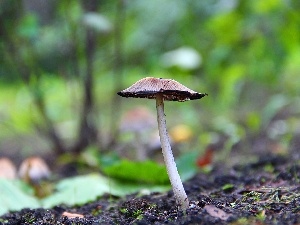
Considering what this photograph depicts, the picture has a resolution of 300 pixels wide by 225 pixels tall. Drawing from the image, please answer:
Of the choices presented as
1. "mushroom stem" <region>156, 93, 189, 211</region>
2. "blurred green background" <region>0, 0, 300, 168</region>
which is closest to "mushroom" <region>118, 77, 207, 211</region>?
"mushroom stem" <region>156, 93, 189, 211</region>

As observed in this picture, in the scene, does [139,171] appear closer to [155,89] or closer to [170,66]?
[155,89]

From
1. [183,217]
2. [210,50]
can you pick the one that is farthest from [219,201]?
[210,50]

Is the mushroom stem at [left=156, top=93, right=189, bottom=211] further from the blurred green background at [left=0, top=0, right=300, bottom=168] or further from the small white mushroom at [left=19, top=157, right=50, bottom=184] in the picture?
the small white mushroom at [left=19, top=157, right=50, bottom=184]

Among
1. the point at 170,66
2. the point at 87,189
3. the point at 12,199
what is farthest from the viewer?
the point at 170,66

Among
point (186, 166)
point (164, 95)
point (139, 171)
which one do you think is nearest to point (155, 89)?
point (164, 95)

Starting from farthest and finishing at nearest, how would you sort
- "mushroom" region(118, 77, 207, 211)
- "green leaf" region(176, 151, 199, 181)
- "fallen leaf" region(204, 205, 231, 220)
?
"green leaf" region(176, 151, 199, 181) → "mushroom" region(118, 77, 207, 211) → "fallen leaf" region(204, 205, 231, 220)

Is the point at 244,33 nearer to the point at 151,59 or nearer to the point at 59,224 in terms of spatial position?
the point at 151,59
